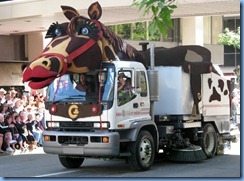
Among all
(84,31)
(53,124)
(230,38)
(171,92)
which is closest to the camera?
(84,31)

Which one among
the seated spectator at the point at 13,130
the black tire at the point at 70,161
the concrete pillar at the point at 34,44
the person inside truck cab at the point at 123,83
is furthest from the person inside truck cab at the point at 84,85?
the concrete pillar at the point at 34,44

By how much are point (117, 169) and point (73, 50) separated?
10.6 feet

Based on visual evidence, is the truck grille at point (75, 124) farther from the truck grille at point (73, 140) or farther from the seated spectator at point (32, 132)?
the seated spectator at point (32, 132)

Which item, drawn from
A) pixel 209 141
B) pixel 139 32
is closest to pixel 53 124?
pixel 209 141

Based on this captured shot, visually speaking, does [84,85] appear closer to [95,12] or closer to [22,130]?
[95,12]

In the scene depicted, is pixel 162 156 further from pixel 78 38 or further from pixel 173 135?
pixel 78 38

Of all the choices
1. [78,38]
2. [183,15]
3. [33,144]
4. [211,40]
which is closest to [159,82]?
[78,38]

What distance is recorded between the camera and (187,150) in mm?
14602

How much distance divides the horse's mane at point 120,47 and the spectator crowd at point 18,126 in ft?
19.4

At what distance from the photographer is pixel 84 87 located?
13.1 metres

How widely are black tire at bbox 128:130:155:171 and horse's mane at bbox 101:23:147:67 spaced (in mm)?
1857

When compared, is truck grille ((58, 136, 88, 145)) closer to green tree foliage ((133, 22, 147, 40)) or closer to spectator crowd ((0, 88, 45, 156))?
spectator crowd ((0, 88, 45, 156))

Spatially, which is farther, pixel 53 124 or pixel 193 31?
pixel 193 31

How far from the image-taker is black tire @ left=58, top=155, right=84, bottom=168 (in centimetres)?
1419
